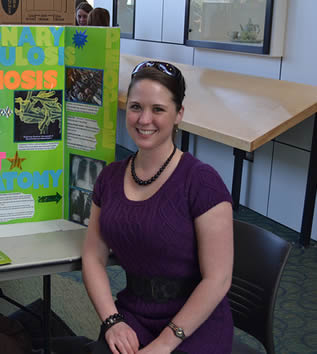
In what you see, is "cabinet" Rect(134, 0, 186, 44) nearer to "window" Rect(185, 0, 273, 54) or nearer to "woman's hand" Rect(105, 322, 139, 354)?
"window" Rect(185, 0, 273, 54)

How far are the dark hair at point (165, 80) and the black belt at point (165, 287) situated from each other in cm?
44

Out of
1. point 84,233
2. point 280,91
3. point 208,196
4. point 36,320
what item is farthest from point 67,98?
point 280,91

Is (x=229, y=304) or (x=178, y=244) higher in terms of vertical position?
(x=178, y=244)

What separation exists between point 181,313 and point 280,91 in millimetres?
2373

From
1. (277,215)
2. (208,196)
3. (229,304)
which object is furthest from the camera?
(277,215)

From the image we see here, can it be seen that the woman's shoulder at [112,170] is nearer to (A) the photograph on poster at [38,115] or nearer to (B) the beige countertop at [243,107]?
(A) the photograph on poster at [38,115]

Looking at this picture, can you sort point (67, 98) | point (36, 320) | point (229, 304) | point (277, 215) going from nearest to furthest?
point (229, 304), point (67, 98), point (36, 320), point (277, 215)

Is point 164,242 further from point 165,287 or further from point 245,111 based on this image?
point 245,111

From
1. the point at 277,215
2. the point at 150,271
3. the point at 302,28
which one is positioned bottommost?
the point at 277,215

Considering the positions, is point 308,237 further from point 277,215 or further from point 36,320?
point 36,320

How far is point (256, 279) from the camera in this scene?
4.76 feet

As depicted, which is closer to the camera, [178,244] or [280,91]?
[178,244]

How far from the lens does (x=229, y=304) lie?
1496 millimetres

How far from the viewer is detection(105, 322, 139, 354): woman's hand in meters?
1.32
